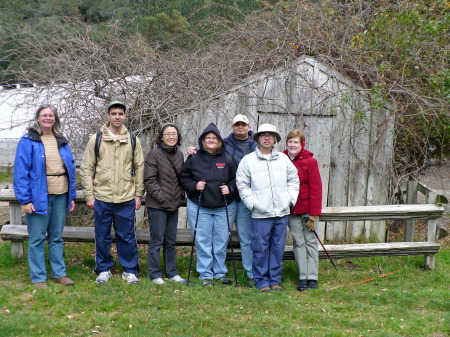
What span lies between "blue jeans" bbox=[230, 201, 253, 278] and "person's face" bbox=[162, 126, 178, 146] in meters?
1.10

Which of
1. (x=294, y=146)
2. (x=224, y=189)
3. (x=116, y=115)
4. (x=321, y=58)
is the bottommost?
(x=224, y=189)

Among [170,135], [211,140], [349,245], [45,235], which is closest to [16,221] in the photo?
[45,235]

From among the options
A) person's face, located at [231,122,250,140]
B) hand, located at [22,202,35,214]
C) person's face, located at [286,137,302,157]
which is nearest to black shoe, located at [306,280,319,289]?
person's face, located at [286,137,302,157]

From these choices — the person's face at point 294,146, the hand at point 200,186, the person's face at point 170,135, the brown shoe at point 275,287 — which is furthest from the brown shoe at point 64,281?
the person's face at point 294,146

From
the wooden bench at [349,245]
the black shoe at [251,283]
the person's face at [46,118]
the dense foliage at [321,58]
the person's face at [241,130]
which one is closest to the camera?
the person's face at [46,118]

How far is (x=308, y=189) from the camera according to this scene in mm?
5438

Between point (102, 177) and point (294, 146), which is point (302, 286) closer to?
point (294, 146)

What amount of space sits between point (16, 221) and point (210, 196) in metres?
2.70

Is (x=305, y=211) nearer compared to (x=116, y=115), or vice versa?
(x=116, y=115)

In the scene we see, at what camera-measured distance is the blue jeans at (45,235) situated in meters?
5.05

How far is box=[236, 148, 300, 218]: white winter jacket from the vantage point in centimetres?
522

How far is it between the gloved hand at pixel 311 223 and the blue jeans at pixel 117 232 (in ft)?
6.78

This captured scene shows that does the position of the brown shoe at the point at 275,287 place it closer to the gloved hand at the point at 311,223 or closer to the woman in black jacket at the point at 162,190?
the gloved hand at the point at 311,223

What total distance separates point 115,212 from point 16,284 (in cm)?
138
